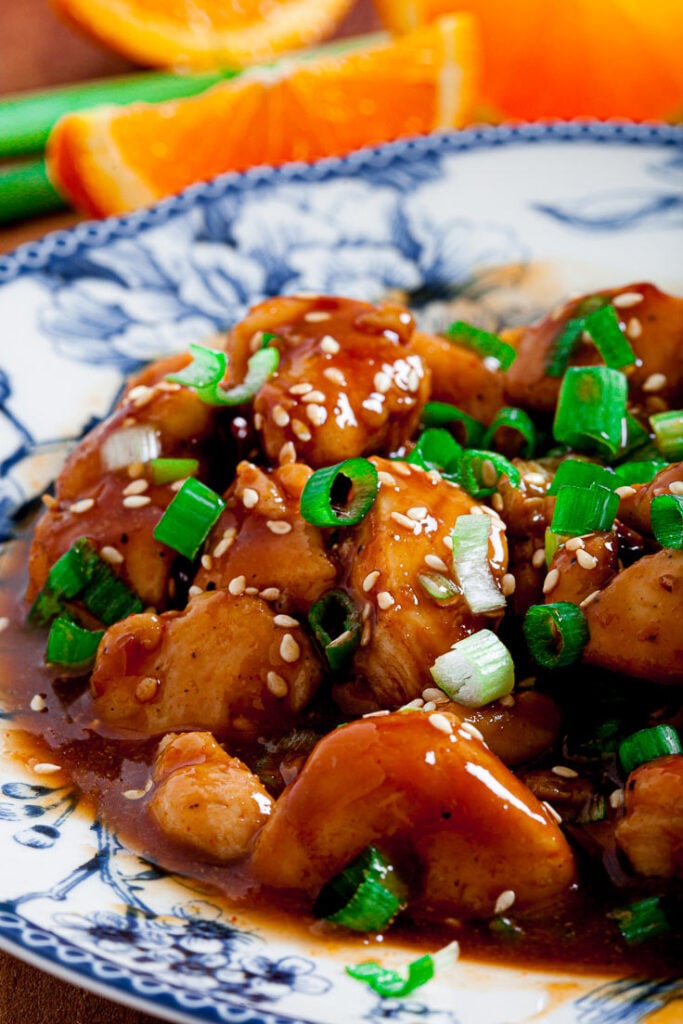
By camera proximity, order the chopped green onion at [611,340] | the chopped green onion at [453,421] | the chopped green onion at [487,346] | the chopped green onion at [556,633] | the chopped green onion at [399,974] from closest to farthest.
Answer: the chopped green onion at [399,974], the chopped green onion at [556,633], the chopped green onion at [611,340], the chopped green onion at [453,421], the chopped green onion at [487,346]

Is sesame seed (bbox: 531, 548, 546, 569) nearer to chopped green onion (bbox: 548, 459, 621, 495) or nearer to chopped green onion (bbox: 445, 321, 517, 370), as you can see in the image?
chopped green onion (bbox: 548, 459, 621, 495)

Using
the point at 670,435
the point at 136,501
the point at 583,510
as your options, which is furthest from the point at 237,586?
the point at 670,435

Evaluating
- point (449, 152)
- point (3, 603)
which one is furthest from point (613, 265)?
point (3, 603)

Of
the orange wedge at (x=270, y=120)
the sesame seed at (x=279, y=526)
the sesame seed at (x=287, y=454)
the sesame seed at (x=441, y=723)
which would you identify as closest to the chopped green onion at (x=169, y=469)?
the sesame seed at (x=287, y=454)

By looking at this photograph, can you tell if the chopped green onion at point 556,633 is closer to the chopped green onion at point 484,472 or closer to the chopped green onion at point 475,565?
the chopped green onion at point 475,565

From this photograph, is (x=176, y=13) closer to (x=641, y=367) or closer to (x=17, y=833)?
(x=641, y=367)
